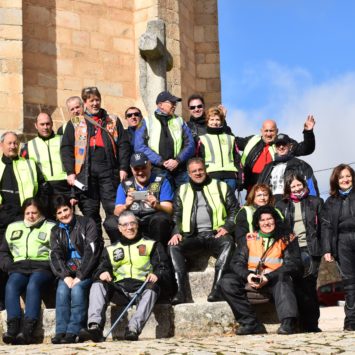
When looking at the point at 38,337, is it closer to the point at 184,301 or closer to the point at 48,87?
the point at 184,301

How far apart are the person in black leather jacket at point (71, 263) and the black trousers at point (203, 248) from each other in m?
0.80

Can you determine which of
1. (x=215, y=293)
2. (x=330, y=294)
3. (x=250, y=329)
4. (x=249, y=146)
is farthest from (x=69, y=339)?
(x=330, y=294)

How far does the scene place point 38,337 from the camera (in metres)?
9.17

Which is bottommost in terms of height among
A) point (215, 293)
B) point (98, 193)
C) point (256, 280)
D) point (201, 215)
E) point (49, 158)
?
point (215, 293)

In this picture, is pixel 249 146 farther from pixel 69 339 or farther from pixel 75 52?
pixel 75 52

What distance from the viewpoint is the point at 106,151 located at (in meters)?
10.6

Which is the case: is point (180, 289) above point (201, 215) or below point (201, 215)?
below

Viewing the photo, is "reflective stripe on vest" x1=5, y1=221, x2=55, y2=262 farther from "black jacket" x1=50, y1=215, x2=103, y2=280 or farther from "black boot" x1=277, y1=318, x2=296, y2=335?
"black boot" x1=277, y1=318, x2=296, y2=335

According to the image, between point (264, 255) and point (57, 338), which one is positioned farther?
point (264, 255)

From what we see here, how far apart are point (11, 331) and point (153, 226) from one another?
190cm

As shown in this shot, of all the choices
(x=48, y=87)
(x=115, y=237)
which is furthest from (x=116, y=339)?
(x=48, y=87)

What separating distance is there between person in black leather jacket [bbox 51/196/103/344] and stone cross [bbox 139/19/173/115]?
411cm

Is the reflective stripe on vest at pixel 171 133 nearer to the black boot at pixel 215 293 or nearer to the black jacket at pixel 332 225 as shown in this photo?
the black boot at pixel 215 293

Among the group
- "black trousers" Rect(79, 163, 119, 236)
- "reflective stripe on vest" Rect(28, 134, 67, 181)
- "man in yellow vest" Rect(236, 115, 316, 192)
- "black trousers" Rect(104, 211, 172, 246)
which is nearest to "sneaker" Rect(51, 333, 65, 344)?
"black trousers" Rect(104, 211, 172, 246)
